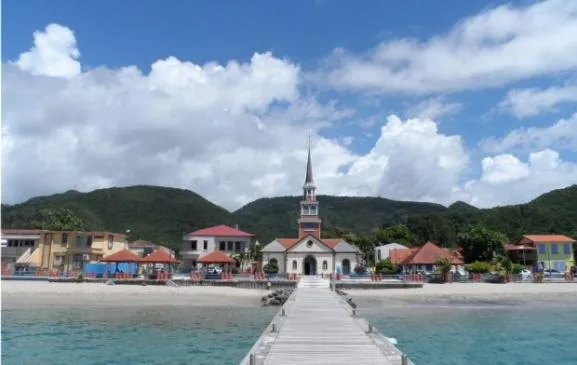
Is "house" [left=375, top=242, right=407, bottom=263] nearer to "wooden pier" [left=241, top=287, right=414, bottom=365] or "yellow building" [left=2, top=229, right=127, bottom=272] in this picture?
"yellow building" [left=2, top=229, right=127, bottom=272]

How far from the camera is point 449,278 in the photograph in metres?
53.1

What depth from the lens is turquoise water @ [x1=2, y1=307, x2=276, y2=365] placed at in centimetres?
1830

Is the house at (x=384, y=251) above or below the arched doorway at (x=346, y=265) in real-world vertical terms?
above

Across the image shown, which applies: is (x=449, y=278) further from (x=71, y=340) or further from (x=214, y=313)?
(x=71, y=340)

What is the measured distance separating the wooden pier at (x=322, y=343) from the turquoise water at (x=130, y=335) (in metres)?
2.56

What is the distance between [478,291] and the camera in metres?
45.0

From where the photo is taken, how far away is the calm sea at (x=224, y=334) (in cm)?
1859

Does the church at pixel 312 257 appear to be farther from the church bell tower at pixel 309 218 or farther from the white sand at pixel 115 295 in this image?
the white sand at pixel 115 295

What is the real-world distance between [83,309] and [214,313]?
351 inches

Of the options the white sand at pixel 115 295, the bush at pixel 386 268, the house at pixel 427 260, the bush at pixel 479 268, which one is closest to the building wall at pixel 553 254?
the house at pixel 427 260

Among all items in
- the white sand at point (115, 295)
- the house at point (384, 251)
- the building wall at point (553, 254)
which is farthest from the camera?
the house at point (384, 251)

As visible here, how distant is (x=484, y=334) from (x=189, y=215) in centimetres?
14844

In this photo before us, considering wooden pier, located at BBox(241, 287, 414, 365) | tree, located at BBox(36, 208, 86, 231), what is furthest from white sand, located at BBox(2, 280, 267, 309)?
tree, located at BBox(36, 208, 86, 231)

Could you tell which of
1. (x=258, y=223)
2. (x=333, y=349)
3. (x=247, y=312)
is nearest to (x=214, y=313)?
(x=247, y=312)
